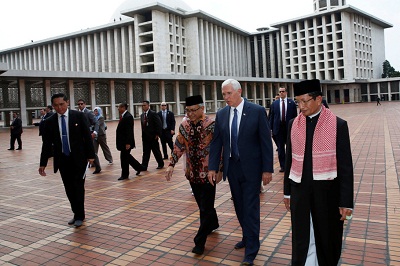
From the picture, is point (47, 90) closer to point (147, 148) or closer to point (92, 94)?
point (92, 94)

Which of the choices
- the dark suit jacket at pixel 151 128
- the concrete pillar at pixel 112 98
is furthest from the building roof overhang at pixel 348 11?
the dark suit jacket at pixel 151 128

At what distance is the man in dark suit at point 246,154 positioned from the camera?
3840 mm

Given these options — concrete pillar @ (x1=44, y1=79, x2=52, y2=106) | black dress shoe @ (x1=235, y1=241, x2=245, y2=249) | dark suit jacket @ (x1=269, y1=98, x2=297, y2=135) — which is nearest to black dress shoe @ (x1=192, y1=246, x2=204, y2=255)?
black dress shoe @ (x1=235, y1=241, x2=245, y2=249)

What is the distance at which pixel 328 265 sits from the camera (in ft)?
9.71

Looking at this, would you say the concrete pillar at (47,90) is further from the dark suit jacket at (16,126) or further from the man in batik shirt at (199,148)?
the man in batik shirt at (199,148)

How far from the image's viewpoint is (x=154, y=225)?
199 inches

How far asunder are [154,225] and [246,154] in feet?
→ 6.14

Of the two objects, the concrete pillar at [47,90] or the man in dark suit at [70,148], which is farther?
the concrete pillar at [47,90]

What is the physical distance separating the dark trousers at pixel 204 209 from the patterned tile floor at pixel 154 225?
0.18 m

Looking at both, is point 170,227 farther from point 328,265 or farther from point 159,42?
point 159,42

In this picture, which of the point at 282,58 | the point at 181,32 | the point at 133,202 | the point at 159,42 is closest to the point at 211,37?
the point at 181,32

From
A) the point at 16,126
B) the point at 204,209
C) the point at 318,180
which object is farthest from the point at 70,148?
the point at 16,126

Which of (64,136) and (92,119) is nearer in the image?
(64,136)

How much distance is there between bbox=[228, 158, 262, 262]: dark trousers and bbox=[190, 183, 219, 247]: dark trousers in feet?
1.17
